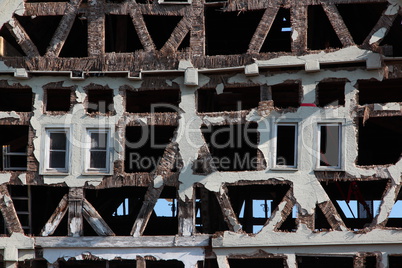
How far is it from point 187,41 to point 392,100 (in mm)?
5889

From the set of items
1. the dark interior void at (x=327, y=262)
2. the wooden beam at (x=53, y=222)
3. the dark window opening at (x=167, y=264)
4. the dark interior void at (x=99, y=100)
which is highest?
the dark interior void at (x=99, y=100)

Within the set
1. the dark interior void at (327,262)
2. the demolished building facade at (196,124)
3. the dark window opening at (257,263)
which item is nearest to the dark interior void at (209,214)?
the demolished building facade at (196,124)

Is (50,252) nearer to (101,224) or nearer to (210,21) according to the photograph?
(101,224)

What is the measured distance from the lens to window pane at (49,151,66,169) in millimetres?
21828

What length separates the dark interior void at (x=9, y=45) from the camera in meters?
22.8

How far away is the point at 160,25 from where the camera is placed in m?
25.2

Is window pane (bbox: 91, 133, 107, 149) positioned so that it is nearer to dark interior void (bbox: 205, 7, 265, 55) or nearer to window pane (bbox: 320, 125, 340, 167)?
dark interior void (bbox: 205, 7, 265, 55)

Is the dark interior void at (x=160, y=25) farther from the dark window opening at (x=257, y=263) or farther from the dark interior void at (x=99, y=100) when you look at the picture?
the dark window opening at (x=257, y=263)

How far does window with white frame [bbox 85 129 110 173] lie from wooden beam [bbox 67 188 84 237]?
2.25ft

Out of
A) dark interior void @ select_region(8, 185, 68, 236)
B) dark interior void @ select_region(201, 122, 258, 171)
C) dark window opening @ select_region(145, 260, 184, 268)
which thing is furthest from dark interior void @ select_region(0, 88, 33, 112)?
dark window opening @ select_region(145, 260, 184, 268)

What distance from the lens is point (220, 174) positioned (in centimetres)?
2102

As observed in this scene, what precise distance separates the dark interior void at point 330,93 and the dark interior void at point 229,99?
5.49 ft

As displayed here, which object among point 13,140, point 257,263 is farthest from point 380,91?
point 13,140

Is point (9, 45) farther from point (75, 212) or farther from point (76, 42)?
point (75, 212)
